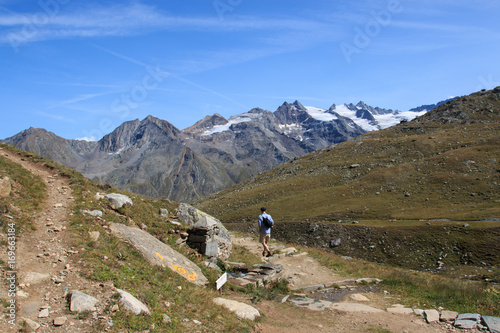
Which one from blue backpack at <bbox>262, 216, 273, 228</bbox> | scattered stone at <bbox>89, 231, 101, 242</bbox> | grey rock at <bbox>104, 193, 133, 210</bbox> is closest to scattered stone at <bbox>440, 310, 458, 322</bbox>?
blue backpack at <bbox>262, 216, 273, 228</bbox>

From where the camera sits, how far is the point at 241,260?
2338 centimetres

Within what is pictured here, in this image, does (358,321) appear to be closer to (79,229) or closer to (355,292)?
(355,292)

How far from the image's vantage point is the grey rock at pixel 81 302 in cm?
903

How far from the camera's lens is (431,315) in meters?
13.2

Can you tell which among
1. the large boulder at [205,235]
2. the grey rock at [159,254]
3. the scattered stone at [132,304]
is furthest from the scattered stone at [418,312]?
the large boulder at [205,235]

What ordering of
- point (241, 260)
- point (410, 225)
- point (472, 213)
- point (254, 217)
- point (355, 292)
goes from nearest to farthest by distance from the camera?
point (355, 292) → point (241, 260) → point (410, 225) → point (472, 213) → point (254, 217)

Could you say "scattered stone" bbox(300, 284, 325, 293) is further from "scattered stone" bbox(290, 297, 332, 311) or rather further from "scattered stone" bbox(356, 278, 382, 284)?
"scattered stone" bbox(356, 278, 382, 284)

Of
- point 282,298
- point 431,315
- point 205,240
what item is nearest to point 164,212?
point 205,240

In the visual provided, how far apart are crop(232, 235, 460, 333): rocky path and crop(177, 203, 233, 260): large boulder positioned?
5.11 metres

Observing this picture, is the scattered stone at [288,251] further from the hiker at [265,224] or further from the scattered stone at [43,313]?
the scattered stone at [43,313]

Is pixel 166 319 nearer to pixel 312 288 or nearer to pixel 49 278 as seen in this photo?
pixel 49 278

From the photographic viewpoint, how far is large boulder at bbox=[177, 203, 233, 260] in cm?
2045

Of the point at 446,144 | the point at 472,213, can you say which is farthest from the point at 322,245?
the point at 446,144

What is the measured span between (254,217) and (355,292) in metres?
58.3
